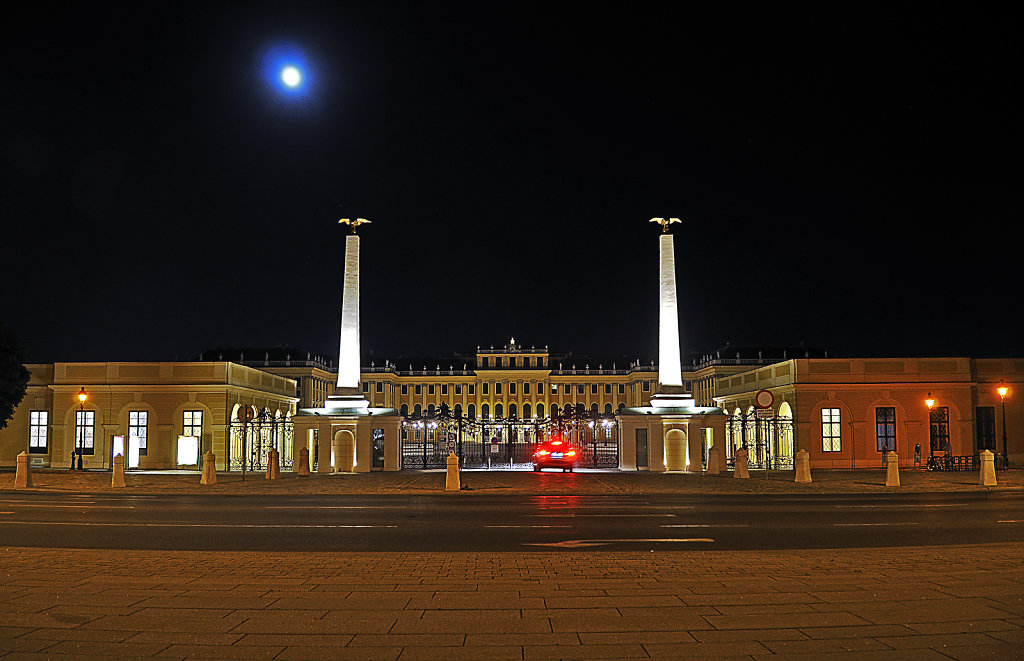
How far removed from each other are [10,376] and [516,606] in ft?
146

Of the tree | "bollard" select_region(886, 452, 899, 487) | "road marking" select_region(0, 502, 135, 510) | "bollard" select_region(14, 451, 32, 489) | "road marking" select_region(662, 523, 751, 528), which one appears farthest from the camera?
the tree

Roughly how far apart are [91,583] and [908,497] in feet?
69.7

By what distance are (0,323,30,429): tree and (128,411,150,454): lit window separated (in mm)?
5750

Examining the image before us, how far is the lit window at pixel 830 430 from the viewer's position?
44.3m

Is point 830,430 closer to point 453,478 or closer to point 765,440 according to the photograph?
point 765,440

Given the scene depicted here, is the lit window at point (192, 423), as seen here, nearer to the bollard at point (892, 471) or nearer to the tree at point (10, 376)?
the tree at point (10, 376)

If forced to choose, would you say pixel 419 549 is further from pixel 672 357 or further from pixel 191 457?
pixel 191 457

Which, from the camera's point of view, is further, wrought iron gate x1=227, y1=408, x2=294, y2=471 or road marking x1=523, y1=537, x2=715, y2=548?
wrought iron gate x1=227, y1=408, x2=294, y2=471

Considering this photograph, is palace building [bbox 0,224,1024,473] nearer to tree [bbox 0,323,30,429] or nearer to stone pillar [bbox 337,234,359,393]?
stone pillar [bbox 337,234,359,393]

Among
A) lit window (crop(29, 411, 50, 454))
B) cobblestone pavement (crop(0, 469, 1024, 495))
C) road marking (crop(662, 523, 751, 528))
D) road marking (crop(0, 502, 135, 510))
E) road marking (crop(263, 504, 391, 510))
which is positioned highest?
lit window (crop(29, 411, 50, 454))

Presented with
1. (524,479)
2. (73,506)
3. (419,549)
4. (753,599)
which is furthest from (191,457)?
(753,599)

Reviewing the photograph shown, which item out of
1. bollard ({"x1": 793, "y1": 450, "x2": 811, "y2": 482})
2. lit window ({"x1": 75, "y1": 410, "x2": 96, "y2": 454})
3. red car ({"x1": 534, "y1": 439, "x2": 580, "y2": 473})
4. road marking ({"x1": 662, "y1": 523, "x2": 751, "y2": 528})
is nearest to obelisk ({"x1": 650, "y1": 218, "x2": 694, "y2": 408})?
red car ({"x1": 534, "y1": 439, "x2": 580, "y2": 473})

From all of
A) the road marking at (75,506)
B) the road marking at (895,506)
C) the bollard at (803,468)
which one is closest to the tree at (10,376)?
the road marking at (75,506)

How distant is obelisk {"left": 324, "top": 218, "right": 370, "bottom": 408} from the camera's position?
41094mm
